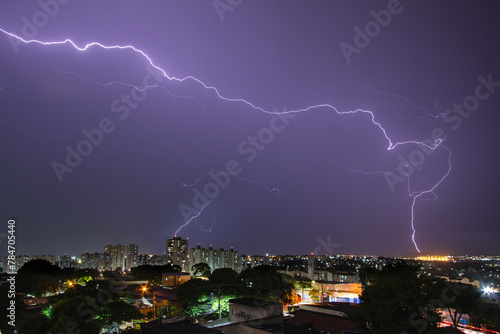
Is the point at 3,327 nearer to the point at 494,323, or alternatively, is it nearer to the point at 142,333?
the point at 142,333

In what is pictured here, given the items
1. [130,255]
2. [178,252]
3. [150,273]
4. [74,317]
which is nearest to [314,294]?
[150,273]

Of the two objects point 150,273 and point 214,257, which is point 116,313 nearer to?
point 150,273

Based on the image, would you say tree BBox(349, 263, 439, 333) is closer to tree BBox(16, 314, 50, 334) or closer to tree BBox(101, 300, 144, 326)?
tree BBox(101, 300, 144, 326)

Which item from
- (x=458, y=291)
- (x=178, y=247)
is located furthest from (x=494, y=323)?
(x=178, y=247)

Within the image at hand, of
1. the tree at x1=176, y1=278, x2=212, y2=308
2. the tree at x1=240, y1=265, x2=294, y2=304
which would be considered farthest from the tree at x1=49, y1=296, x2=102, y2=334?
the tree at x1=240, y1=265, x2=294, y2=304

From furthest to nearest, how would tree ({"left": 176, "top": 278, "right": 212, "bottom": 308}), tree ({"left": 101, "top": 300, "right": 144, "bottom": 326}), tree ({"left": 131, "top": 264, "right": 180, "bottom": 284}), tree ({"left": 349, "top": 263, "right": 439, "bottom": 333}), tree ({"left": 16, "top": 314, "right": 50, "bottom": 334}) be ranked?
tree ({"left": 131, "top": 264, "right": 180, "bottom": 284}) → tree ({"left": 176, "top": 278, "right": 212, "bottom": 308}) → tree ({"left": 101, "top": 300, "right": 144, "bottom": 326}) → tree ({"left": 16, "top": 314, "right": 50, "bottom": 334}) → tree ({"left": 349, "top": 263, "right": 439, "bottom": 333})

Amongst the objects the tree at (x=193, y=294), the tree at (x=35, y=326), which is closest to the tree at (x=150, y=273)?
the tree at (x=193, y=294)

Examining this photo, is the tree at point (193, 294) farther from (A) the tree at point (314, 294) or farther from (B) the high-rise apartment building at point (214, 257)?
(B) the high-rise apartment building at point (214, 257)
